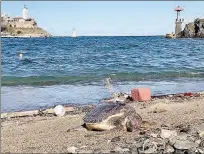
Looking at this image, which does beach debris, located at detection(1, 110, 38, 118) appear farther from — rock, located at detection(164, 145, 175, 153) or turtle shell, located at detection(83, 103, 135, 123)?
rock, located at detection(164, 145, 175, 153)

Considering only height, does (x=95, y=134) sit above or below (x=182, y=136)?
below

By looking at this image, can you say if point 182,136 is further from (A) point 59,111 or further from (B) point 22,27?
(B) point 22,27

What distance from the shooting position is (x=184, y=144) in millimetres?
7688

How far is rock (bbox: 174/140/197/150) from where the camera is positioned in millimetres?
7539

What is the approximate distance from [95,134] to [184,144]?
6.47 feet

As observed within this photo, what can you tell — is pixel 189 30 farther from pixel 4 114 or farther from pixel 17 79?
pixel 4 114

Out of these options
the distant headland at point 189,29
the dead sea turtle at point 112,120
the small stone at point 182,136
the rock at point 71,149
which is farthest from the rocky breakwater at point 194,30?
the rock at point 71,149

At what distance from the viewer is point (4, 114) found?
38.0ft

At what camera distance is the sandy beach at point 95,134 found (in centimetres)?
775

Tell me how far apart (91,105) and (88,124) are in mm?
4057

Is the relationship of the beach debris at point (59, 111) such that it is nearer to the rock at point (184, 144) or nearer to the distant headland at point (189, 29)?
the rock at point (184, 144)

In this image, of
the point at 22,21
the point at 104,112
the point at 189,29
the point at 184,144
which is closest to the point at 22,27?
the point at 22,21

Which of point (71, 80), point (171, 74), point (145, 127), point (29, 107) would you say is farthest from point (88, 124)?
point (171, 74)

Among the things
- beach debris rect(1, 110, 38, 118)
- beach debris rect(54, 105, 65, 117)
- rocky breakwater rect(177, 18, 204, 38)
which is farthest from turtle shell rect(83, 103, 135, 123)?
rocky breakwater rect(177, 18, 204, 38)
